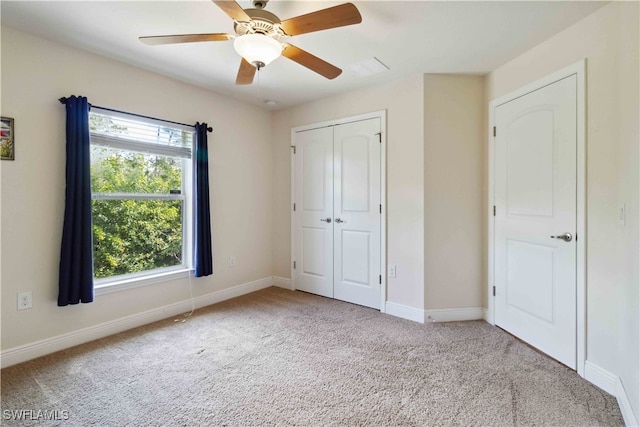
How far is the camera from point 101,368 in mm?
2107

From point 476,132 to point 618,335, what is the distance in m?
1.91

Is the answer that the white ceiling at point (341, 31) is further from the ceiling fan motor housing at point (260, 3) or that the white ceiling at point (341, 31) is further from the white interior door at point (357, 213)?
the white interior door at point (357, 213)

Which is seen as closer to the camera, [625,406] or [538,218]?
[625,406]

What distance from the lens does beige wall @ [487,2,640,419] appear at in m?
1.62

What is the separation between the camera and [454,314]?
9.66ft

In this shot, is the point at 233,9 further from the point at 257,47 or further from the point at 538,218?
the point at 538,218

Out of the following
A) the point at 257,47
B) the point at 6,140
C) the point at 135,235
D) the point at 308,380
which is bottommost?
the point at 308,380

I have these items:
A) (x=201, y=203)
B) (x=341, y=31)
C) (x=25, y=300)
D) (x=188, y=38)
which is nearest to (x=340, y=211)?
(x=201, y=203)

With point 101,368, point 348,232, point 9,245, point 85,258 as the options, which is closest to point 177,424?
point 101,368

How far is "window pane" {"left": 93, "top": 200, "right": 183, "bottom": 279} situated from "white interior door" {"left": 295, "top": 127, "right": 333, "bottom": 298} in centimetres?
145

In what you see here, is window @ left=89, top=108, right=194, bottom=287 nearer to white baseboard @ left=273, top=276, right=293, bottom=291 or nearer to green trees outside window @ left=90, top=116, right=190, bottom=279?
green trees outside window @ left=90, top=116, right=190, bottom=279

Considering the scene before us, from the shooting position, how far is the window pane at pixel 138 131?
8.50 feet

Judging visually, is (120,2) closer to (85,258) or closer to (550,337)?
(85,258)

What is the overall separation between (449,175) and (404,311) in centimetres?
142
